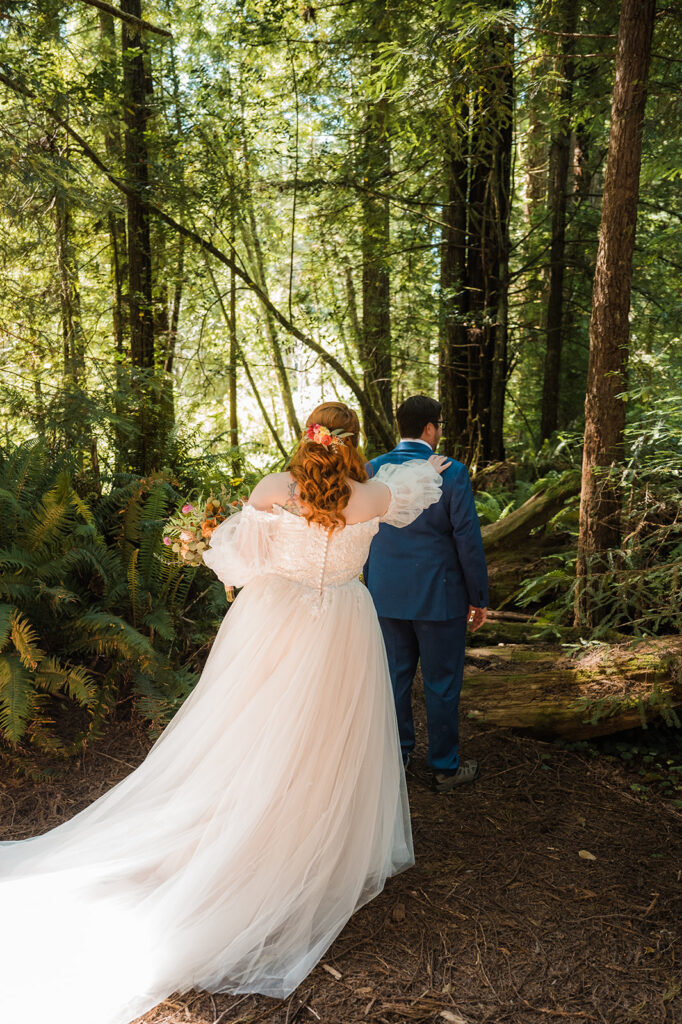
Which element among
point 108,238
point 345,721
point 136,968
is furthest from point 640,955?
point 108,238

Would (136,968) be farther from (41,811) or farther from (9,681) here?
(9,681)

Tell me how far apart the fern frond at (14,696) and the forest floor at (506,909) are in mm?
426

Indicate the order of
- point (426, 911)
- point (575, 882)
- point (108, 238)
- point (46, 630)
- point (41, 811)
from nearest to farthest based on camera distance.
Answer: point (426, 911) < point (575, 882) < point (41, 811) < point (46, 630) < point (108, 238)

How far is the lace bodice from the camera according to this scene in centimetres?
330

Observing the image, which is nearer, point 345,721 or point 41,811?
point 345,721

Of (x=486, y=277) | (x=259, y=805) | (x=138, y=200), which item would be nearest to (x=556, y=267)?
(x=486, y=277)

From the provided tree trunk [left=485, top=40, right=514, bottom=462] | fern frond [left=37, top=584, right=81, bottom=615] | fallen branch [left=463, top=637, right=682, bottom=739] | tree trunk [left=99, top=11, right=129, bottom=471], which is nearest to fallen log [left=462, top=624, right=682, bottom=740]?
fallen branch [left=463, top=637, right=682, bottom=739]

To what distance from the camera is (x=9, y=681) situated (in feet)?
13.9

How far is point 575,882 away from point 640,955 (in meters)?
0.51

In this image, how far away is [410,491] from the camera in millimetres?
3662

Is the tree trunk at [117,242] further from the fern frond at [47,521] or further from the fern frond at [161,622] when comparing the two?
the fern frond at [161,622]

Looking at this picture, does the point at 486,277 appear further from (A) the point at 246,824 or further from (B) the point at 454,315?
(A) the point at 246,824

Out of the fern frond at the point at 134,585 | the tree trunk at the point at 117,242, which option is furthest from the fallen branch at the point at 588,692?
the tree trunk at the point at 117,242

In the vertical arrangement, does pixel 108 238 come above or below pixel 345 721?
above
